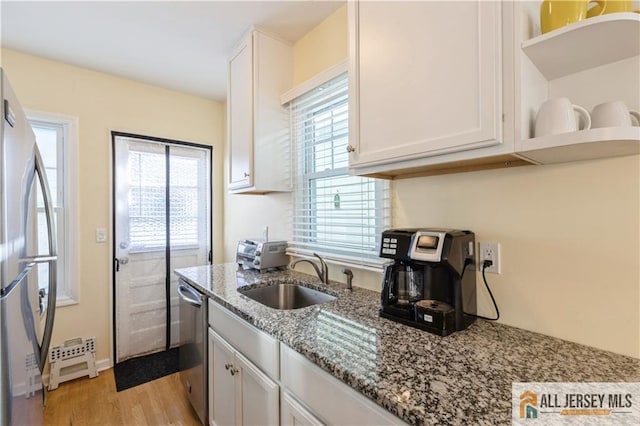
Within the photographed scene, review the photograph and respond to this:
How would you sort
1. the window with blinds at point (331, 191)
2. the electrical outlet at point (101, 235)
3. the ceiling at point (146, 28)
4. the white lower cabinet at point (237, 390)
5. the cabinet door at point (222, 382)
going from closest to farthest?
the white lower cabinet at point (237, 390)
the cabinet door at point (222, 382)
the window with blinds at point (331, 191)
the ceiling at point (146, 28)
the electrical outlet at point (101, 235)

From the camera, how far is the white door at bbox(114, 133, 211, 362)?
2.63 meters

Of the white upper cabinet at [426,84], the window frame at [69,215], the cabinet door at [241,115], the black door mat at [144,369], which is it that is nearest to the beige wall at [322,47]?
the cabinet door at [241,115]

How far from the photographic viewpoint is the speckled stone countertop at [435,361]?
2.30 ft

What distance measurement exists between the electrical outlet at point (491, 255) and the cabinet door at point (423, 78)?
445mm

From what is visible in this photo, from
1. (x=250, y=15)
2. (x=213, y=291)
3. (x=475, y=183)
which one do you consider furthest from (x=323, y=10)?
(x=213, y=291)

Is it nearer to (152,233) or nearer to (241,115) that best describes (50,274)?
(241,115)

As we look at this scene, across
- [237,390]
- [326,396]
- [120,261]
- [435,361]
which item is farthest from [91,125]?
[435,361]

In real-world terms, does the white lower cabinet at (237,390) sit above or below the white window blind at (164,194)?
below

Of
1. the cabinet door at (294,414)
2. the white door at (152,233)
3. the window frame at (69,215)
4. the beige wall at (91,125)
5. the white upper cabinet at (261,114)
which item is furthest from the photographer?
the white door at (152,233)

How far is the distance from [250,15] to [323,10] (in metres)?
0.46

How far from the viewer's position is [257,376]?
4.10 ft

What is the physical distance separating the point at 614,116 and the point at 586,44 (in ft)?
0.75

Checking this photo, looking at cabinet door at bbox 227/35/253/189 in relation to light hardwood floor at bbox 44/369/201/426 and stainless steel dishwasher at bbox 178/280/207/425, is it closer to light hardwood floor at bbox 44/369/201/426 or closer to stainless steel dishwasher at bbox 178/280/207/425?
stainless steel dishwasher at bbox 178/280/207/425

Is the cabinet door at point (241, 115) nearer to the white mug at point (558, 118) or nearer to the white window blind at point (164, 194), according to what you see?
the white window blind at point (164, 194)
